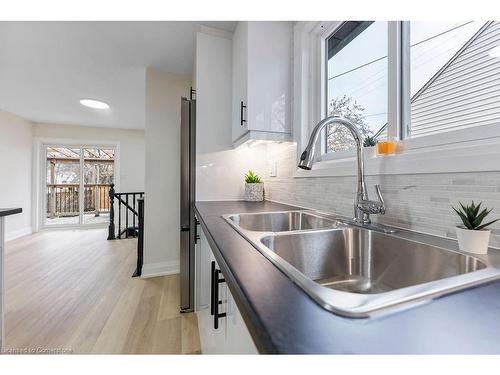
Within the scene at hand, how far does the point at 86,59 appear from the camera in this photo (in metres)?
2.32

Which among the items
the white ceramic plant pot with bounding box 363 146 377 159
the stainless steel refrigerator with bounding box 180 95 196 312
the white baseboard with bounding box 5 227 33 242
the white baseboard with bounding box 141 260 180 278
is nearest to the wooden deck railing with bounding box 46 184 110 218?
the white baseboard with bounding box 5 227 33 242

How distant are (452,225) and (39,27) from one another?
2966mm

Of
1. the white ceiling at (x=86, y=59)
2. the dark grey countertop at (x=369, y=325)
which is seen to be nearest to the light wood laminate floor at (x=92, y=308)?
the dark grey countertop at (x=369, y=325)

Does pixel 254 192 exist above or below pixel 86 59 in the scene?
below

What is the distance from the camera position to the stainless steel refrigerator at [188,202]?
1.74 meters

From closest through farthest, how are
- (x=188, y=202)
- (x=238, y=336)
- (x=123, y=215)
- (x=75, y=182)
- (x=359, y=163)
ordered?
(x=238, y=336)
(x=359, y=163)
(x=188, y=202)
(x=75, y=182)
(x=123, y=215)

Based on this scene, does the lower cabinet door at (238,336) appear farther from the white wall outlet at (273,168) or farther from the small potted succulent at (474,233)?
the white wall outlet at (273,168)

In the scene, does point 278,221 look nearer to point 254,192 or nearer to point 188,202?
point 254,192

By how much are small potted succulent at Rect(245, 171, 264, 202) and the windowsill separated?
0.88 metres

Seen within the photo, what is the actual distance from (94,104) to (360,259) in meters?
4.24

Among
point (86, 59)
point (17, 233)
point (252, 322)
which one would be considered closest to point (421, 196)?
point (252, 322)

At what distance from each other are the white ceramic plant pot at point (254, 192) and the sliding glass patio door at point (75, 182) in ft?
14.9
